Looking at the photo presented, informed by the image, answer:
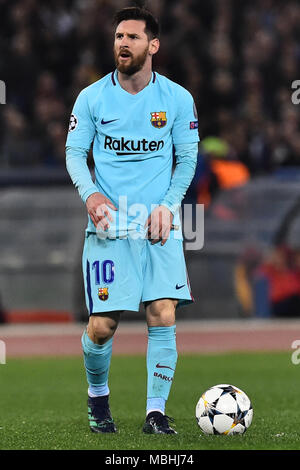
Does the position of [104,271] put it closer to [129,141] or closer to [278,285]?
[129,141]

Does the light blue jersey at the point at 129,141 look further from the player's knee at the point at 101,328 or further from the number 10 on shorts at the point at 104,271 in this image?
the player's knee at the point at 101,328

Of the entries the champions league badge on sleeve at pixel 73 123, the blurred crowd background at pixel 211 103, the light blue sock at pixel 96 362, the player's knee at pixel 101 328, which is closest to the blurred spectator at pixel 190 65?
the blurred crowd background at pixel 211 103

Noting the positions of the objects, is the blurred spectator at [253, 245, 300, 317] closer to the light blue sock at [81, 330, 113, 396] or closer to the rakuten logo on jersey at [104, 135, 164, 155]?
the light blue sock at [81, 330, 113, 396]

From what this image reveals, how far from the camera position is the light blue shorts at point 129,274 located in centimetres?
631

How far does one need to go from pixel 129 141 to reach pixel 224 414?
1581 mm

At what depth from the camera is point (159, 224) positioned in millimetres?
6270

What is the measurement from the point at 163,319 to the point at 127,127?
1081mm

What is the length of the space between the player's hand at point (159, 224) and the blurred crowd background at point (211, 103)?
8.33 meters

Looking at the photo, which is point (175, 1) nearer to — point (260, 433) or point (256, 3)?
point (256, 3)

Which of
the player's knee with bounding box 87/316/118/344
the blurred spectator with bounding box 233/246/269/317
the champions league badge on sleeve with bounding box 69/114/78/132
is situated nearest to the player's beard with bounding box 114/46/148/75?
the champions league badge on sleeve with bounding box 69/114/78/132

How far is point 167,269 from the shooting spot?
637 centimetres

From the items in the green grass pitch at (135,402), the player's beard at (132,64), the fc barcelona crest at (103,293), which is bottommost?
the green grass pitch at (135,402)
